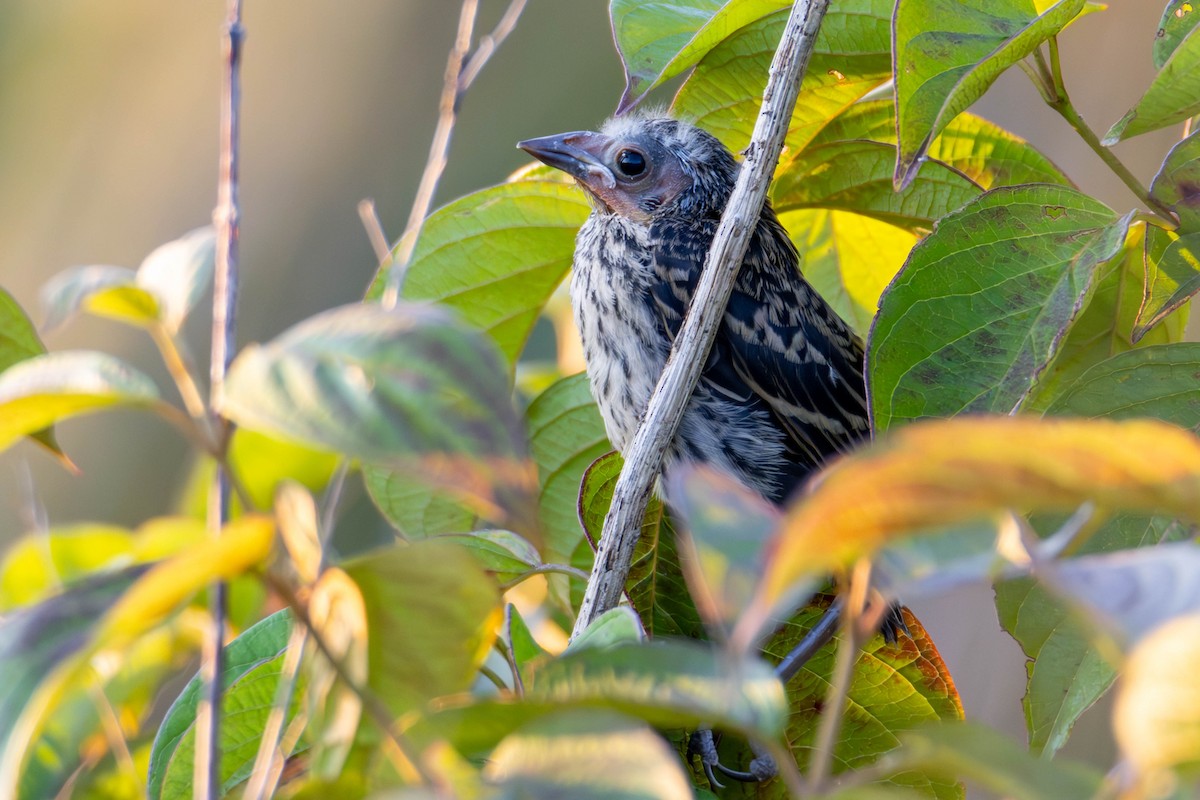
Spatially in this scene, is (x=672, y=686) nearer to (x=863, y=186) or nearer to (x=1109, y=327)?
(x=1109, y=327)

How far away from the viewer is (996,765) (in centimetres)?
57

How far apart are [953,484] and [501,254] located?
1302 millimetres

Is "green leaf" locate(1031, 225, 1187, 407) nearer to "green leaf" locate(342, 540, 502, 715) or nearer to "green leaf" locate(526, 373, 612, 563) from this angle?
"green leaf" locate(526, 373, 612, 563)

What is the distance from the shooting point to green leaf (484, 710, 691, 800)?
570mm

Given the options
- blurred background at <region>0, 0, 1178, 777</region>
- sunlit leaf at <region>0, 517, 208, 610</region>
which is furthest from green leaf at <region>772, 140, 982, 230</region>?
blurred background at <region>0, 0, 1178, 777</region>

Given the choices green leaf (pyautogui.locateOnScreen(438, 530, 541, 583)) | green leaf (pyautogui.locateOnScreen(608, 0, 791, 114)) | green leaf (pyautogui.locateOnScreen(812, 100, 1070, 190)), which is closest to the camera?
green leaf (pyautogui.locateOnScreen(438, 530, 541, 583))

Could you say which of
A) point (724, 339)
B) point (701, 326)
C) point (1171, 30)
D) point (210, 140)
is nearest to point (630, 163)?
point (724, 339)

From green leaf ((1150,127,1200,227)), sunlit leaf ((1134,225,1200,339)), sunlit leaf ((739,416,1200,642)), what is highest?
green leaf ((1150,127,1200,227))

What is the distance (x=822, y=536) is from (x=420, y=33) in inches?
278

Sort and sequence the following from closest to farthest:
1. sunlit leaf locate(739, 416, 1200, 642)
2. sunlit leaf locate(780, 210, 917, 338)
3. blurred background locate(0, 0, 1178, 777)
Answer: sunlit leaf locate(739, 416, 1200, 642) < sunlit leaf locate(780, 210, 917, 338) < blurred background locate(0, 0, 1178, 777)

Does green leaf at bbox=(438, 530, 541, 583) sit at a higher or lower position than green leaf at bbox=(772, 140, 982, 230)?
lower

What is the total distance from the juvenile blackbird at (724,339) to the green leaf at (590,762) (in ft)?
4.68

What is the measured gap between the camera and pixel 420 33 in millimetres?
7098

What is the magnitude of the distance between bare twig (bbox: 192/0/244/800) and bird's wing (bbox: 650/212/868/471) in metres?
1.28
